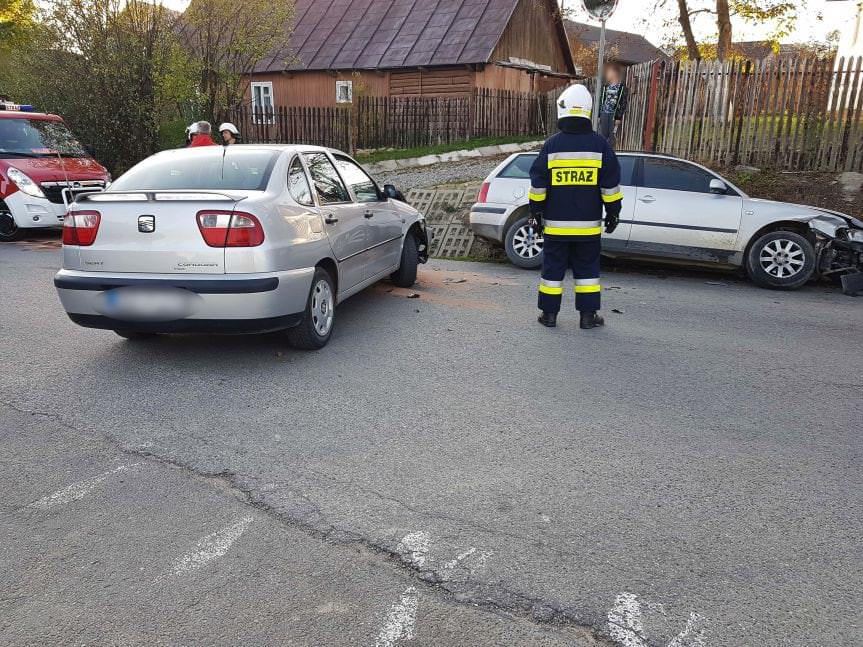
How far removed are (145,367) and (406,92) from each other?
22314 millimetres

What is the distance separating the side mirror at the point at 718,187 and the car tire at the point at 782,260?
705 mm

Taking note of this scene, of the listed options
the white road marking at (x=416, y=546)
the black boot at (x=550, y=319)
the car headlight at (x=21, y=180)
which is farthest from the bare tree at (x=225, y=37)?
the white road marking at (x=416, y=546)

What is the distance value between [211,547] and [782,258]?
7582 millimetres

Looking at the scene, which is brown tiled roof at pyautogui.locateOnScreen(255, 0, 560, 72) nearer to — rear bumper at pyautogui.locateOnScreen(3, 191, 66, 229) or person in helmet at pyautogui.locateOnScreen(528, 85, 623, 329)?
rear bumper at pyautogui.locateOnScreen(3, 191, 66, 229)

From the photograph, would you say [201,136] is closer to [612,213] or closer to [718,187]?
[612,213]

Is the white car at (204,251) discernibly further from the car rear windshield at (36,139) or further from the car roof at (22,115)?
the car roof at (22,115)

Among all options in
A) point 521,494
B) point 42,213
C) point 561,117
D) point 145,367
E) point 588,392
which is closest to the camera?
point 521,494

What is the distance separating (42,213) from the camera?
36.6ft

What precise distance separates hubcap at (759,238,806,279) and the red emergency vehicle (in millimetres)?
9979

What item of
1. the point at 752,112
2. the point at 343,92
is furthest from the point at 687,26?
the point at 343,92

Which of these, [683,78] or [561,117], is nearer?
[561,117]

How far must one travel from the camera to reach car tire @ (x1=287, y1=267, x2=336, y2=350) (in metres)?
5.47

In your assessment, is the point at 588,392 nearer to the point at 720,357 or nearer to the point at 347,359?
the point at 720,357

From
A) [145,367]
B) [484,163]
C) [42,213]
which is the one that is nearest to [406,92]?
[484,163]
